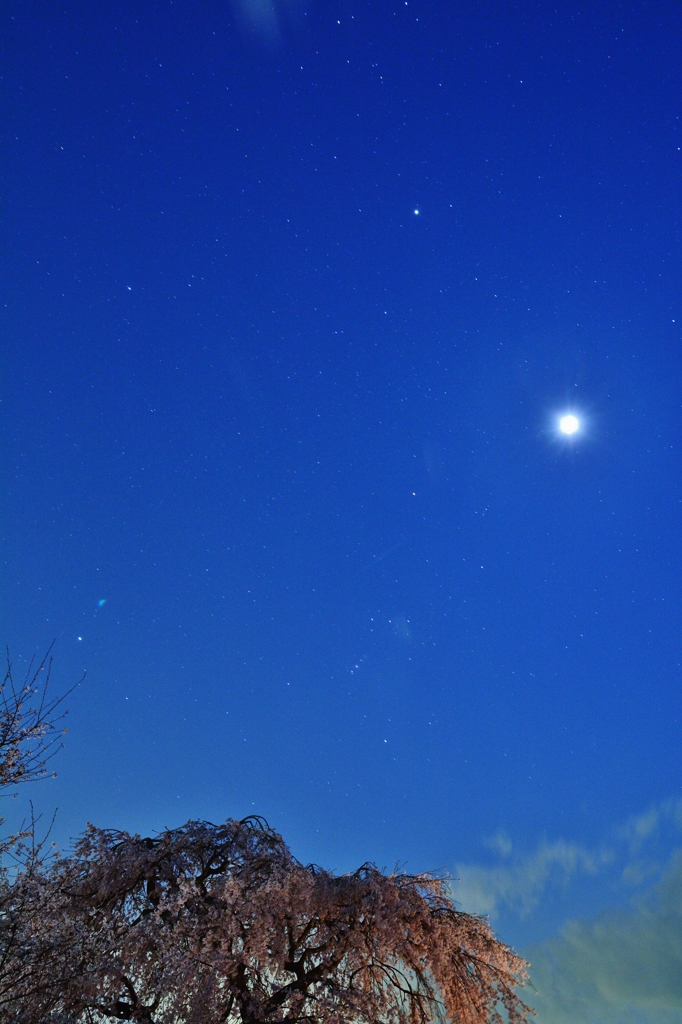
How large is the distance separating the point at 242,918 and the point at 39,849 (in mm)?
4552

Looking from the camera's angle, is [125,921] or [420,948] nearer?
[125,921]

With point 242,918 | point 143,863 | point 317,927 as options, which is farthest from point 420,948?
point 143,863

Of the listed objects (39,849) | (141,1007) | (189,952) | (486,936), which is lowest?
(141,1007)

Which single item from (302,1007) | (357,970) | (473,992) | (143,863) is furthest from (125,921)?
(473,992)

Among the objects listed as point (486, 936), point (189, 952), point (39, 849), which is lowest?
point (189, 952)

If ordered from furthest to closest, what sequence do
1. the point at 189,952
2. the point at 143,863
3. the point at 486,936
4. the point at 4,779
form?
the point at 486,936, the point at 143,863, the point at 189,952, the point at 4,779

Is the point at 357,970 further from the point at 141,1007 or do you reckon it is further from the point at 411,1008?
the point at 141,1007

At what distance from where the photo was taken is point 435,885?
16828 millimetres

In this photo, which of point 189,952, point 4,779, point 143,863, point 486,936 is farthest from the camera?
point 486,936

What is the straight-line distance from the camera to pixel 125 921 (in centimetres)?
1429

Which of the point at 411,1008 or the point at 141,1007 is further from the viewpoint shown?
the point at 411,1008

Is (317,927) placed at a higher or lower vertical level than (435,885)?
lower

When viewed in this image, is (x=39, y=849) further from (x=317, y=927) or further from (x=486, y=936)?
(x=486, y=936)

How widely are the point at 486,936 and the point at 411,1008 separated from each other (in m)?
2.52
